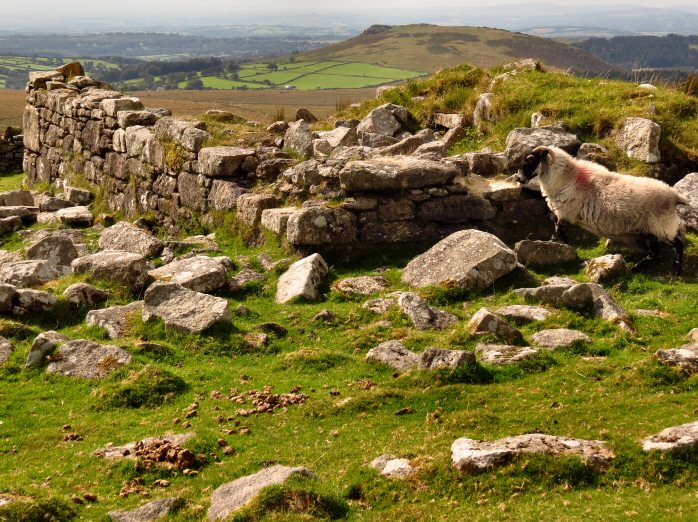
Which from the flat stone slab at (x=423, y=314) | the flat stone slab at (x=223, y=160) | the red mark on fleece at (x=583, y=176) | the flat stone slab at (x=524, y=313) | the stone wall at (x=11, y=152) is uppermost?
the red mark on fleece at (x=583, y=176)

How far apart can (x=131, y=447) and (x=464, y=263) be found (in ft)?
21.9

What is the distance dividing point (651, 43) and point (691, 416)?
16268cm

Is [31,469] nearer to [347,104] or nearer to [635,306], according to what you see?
[635,306]

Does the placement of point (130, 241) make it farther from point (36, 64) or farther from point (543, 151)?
point (36, 64)

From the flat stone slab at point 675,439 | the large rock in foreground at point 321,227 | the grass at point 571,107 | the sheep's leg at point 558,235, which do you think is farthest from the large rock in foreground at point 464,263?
the flat stone slab at point 675,439

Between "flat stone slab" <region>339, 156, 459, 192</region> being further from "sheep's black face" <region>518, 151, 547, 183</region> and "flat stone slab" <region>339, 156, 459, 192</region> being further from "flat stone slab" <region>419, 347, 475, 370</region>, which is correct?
"flat stone slab" <region>419, 347, 475, 370</region>

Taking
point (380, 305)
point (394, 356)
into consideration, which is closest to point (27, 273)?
point (380, 305)

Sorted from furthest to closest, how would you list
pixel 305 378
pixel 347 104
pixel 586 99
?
1. pixel 347 104
2. pixel 586 99
3. pixel 305 378

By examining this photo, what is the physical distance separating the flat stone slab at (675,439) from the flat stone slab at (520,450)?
0.41 m

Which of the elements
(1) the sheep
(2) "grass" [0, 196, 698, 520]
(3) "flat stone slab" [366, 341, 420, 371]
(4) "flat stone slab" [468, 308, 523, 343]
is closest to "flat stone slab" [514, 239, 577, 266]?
(1) the sheep

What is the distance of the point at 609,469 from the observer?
23.4 ft

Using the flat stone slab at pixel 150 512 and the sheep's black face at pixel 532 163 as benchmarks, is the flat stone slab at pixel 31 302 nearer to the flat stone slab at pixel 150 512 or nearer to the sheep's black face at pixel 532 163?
the flat stone slab at pixel 150 512

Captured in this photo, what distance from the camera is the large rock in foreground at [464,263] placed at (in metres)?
13.0

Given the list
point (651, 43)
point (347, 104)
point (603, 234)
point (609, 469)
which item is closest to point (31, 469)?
point (609, 469)
